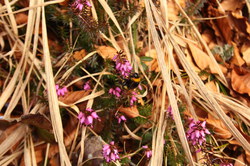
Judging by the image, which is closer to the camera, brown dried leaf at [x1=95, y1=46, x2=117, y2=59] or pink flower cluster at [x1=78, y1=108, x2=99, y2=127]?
pink flower cluster at [x1=78, y1=108, x2=99, y2=127]

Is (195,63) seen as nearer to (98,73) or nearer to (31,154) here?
(98,73)

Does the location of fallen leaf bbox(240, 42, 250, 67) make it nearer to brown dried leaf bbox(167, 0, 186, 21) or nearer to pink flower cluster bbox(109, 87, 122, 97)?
brown dried leaf bbox(167, 0, 186, 21)

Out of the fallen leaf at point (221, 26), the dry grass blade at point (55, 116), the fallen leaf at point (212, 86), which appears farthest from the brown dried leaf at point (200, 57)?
the dry grass blade at point (55, 116)

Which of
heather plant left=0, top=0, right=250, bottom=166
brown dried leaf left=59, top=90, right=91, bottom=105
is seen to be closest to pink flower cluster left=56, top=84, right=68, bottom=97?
heather plant left=0, top=0, right=250, bottom=166

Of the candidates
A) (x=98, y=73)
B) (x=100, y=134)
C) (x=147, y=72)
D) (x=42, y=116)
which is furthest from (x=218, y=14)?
(x=42, y=116)

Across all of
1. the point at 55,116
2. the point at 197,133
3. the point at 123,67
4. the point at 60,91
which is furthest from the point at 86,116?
the point at 197,133
